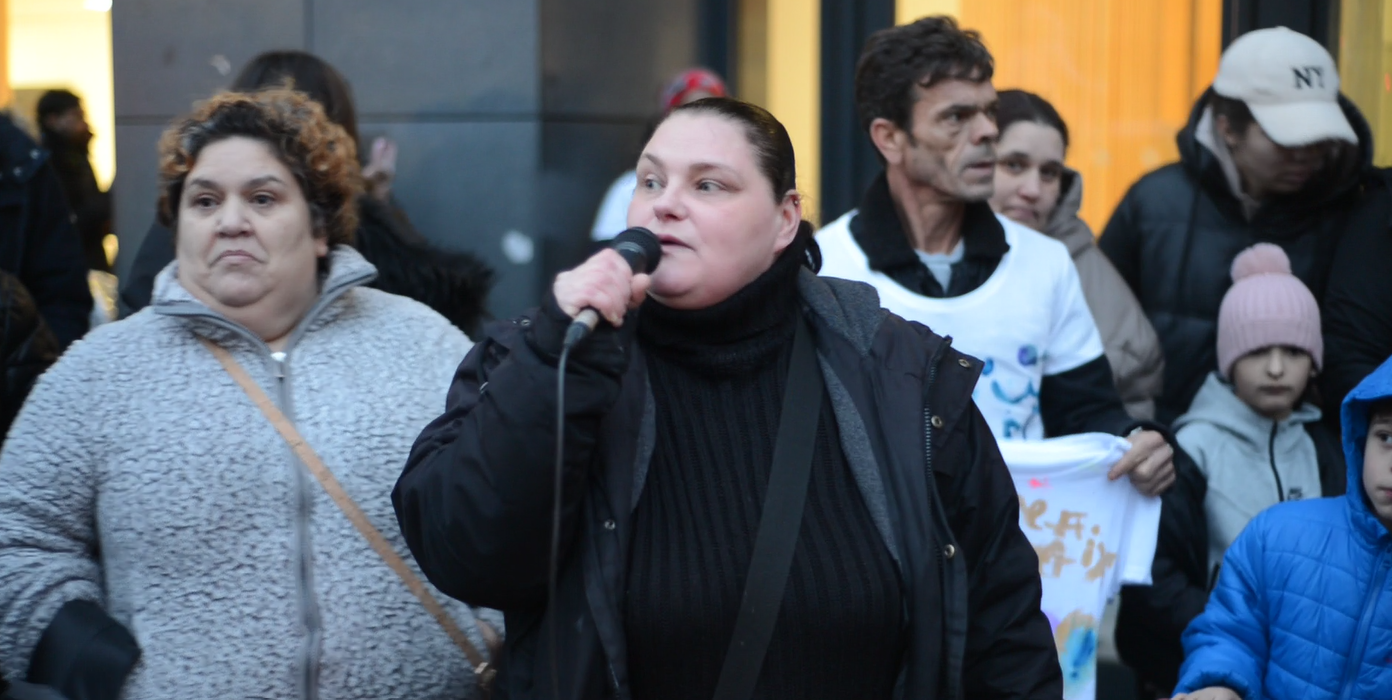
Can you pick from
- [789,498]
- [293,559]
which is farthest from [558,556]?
[293,559]

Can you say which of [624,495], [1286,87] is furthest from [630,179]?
[624,495]

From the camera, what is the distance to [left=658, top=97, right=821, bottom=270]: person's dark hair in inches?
114

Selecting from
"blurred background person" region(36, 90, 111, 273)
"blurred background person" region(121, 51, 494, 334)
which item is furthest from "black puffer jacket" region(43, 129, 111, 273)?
"blurred background person" region(121, 51, 494, 334)

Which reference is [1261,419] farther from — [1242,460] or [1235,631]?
[1235,631]

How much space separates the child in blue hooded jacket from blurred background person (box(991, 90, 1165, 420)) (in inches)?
41.5

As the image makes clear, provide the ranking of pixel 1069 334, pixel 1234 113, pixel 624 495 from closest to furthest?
pixel 624 495 → pixel 1069 334 → pixel 1234 113

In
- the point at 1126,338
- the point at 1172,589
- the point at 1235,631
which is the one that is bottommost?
the point at 1172,589

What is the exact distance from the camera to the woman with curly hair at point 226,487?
3.24 meters

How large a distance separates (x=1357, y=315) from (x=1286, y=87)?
76cm

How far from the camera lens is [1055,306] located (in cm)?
425

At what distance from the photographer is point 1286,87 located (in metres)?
5.04

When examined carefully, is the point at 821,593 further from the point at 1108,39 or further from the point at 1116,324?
the point at 1108,39

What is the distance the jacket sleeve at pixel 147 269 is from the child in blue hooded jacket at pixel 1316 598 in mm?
2781

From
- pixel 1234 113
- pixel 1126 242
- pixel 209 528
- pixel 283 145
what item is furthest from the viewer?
pixel 1126 242
